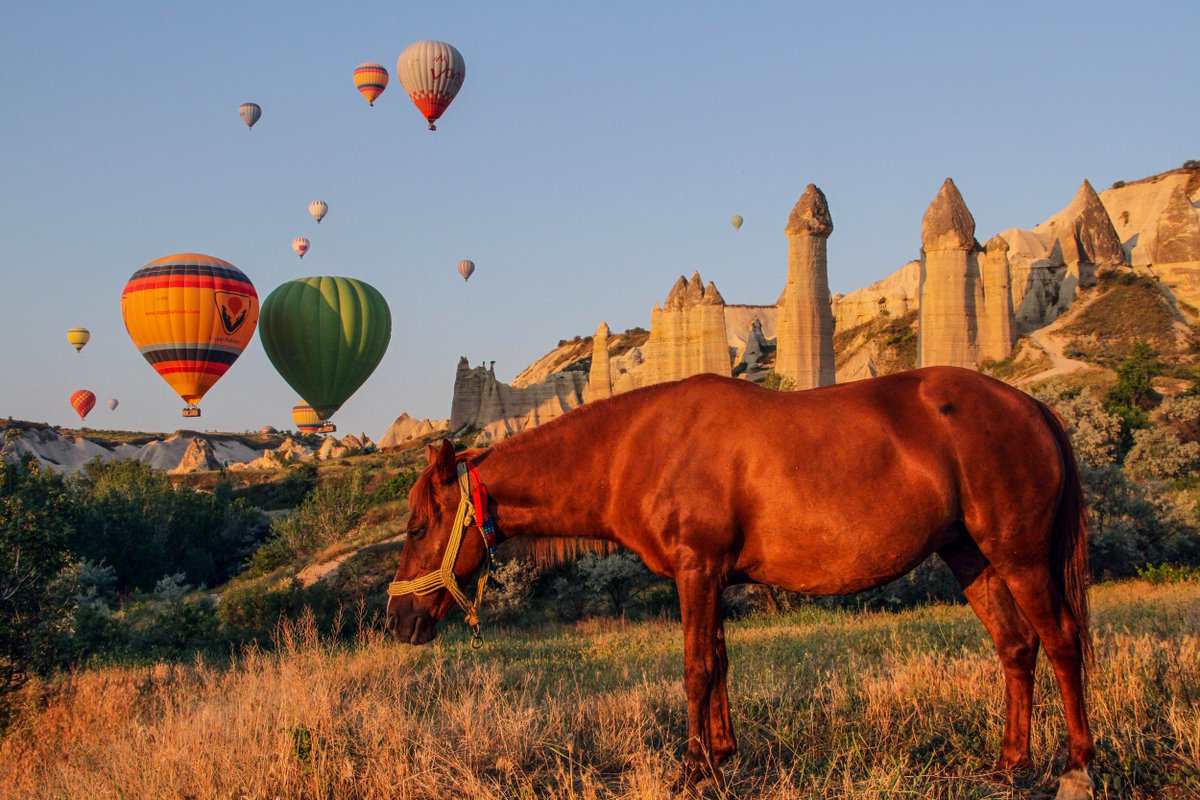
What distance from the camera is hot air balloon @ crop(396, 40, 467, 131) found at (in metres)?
61.6

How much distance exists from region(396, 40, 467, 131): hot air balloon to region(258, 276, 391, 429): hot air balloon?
11655 millimetres

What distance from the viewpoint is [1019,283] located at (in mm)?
88938

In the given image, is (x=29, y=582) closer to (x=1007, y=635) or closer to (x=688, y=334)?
(x=1007, y=635)

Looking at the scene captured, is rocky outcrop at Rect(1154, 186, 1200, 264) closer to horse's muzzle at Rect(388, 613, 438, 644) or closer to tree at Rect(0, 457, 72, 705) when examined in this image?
tree at Rect(0, 457, 72, 705)

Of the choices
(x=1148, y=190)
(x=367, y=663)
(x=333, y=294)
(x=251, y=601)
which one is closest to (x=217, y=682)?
(x=367, y=663)

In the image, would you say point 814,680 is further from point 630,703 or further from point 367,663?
point 367,663

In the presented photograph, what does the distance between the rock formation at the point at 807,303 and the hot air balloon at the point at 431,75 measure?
23.6 meters

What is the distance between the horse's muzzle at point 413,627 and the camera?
21.6 feet

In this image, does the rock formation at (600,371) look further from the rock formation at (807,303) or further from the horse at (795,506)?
the horse at (795,506)

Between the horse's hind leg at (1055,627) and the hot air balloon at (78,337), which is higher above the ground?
the hot air balloon at (78,337)

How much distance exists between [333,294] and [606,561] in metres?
35.3

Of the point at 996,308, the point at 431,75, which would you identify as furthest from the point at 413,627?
the point at 996,308

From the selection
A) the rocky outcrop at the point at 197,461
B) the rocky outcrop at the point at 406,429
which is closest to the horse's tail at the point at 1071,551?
the rocky outcrop at the point at 197,461

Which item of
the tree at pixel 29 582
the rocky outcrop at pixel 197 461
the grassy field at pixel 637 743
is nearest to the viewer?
the grassy field at pixel 637 743
